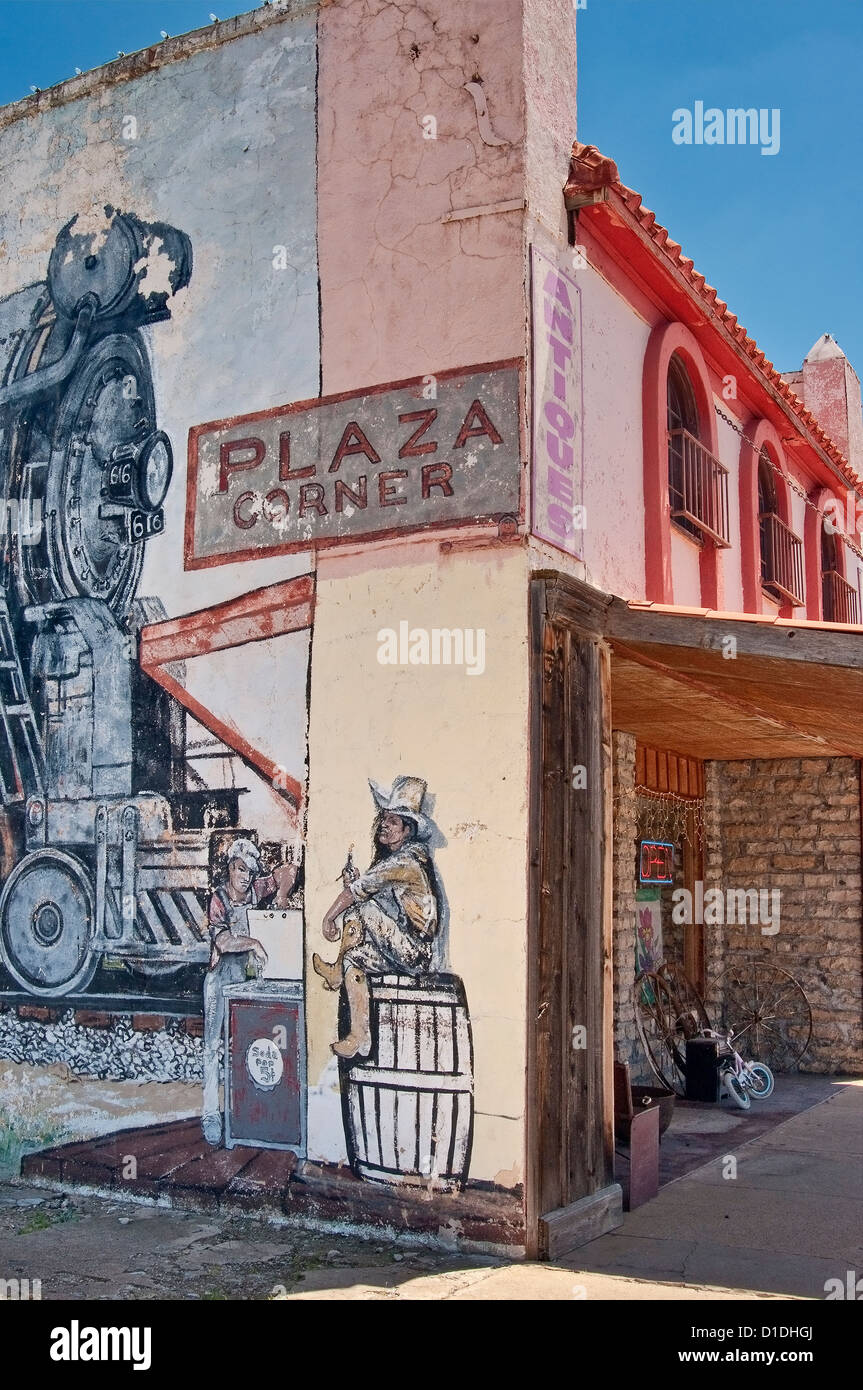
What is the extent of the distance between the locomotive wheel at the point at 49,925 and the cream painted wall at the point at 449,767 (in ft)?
6.44

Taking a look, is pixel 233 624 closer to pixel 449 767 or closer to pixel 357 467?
pixel 357 467

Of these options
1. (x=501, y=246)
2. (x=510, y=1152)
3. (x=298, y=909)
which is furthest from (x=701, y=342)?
(x=510, y=1152)

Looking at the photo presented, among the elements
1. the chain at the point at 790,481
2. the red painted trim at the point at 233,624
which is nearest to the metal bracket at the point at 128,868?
the red painted trim at the point at 233,624

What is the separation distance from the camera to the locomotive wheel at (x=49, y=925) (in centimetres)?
830

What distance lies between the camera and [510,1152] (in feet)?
20.7

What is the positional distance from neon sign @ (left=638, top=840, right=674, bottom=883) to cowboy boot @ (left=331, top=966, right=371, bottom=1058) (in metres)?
4.49

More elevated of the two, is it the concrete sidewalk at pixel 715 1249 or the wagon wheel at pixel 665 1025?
the wagon wheel at pixel 665 1025

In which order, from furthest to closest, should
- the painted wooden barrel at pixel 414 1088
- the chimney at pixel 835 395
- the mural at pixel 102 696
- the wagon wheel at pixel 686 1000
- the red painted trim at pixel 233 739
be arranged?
the chimney at pixel 835 395
the wagon wheel at pixel 686 1000
the mural at pixel 102 696
the red painted trim at pixel 233 739
the painted wooden barrel at pixel 414 1088

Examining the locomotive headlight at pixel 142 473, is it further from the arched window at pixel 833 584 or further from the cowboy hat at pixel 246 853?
the arched window at pixel 833 584

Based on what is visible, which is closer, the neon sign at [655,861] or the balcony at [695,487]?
the balcony at [695,487]

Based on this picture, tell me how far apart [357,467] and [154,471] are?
1.72 m

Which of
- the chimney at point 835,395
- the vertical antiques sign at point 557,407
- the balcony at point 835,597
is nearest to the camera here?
the vertical antiques sign at point 557,407

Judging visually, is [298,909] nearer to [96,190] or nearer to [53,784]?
[53,784]
